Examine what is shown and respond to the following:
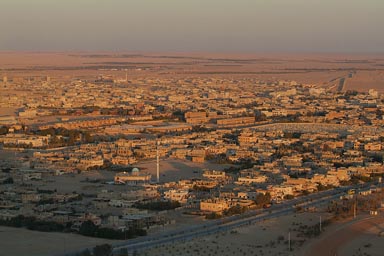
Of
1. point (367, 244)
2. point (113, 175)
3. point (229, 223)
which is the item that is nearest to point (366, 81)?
point (113, 175)

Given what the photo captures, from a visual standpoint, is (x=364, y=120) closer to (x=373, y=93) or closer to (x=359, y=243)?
(x=373, y=93)

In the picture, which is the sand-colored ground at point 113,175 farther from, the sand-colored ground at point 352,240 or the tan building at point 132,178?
the sand-colored ground at point 352,240

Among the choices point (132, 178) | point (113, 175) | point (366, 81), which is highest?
point (132, 178)

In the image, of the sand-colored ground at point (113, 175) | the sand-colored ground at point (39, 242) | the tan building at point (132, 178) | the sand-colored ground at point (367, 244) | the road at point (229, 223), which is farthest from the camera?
the tan building at point (132, 178)

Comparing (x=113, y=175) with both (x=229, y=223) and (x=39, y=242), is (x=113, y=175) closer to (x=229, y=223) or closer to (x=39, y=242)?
(x=229, y=223)

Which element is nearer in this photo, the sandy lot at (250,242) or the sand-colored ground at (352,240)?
the sandy lot at (250,242)

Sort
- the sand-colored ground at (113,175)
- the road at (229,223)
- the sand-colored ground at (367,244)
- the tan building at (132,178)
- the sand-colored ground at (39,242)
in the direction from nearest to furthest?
the sand-colored ground at (39,242)
the sand-colored ground at (367,244)
the road at (229,223)
the sand-colored ground at (113,175)
the tan building at (132,178)

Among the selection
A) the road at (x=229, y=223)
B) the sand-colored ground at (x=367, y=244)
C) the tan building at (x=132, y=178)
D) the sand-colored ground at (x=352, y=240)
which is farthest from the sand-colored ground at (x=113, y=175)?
the sand-colored ground at (x=367, y=244)
